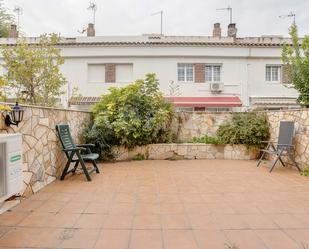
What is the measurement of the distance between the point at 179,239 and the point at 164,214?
0.93 metres

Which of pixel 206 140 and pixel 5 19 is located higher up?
pixel 5 19

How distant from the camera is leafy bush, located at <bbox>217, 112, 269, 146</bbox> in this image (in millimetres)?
9930

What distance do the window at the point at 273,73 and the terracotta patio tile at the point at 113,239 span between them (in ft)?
62.2

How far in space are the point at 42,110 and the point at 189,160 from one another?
5.80 m

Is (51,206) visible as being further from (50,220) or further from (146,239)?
(146,239)

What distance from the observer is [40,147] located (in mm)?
5992

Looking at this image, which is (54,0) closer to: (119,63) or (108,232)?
(119,63)

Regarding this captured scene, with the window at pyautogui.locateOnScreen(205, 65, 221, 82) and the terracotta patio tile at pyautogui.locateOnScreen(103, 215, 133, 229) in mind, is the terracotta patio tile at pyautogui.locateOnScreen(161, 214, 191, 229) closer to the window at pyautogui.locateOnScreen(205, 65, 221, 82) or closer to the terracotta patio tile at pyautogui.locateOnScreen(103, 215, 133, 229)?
the terracotta patio tile at pyautogui.locateOnScreen(103, 215, 133, 229)

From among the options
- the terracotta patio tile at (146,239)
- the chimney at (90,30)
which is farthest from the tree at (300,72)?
the chimney at (90,30)

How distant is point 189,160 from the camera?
10.0m

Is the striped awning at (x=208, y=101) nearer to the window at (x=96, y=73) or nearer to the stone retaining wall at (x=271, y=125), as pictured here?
the window at (x=96, y=73)

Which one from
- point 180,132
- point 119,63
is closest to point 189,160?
point 180,132

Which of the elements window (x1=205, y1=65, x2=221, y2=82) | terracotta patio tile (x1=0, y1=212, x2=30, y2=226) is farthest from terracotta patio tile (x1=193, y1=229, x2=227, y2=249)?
window (x1=205, y1=65, x2=221, y2=82)

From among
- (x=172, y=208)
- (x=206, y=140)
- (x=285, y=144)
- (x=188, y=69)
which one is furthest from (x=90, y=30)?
(x=172, y=208)
